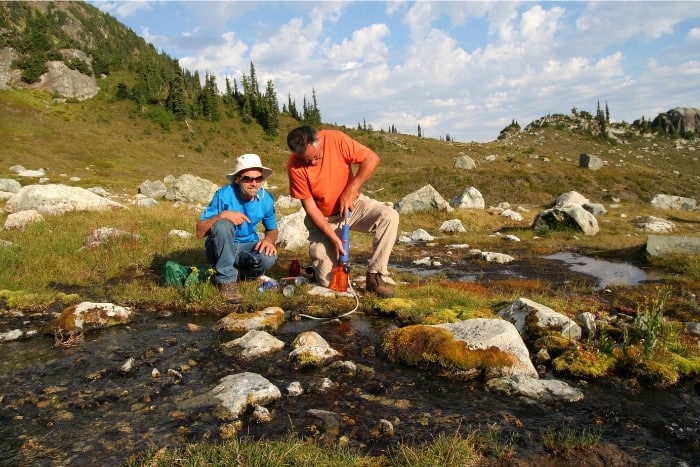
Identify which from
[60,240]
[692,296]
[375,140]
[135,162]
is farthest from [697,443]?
[375,140]

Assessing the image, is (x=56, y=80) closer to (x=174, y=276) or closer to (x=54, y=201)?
(x=54, y=201)

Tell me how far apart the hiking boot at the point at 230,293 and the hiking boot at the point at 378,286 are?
6.76 feet

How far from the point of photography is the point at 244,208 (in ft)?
24.3

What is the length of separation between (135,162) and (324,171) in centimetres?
5557

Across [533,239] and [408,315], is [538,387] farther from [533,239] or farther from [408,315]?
[533,239]

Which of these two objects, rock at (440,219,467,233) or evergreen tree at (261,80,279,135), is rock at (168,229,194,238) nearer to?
rock at (440,219,467,233)

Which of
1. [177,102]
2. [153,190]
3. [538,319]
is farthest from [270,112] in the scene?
[538,319]

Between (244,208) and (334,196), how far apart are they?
1.53 m

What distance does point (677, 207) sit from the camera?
30484 mm

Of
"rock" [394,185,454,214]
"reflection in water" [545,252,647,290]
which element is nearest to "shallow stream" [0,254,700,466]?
"reflection in water" [545,252,647,290]

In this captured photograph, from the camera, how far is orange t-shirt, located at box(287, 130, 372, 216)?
277 inches

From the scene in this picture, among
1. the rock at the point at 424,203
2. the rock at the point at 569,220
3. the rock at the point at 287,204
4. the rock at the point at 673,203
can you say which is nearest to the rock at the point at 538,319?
the rock at the point at 569,220

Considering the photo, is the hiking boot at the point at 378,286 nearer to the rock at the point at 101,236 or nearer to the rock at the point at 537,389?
the rock at the point at 537,389

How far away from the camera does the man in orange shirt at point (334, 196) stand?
700 cm
